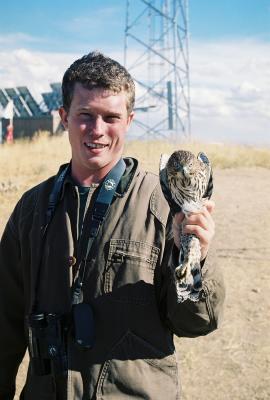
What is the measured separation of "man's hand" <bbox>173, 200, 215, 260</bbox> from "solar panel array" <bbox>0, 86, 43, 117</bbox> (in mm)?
32838

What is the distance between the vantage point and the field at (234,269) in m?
5.04

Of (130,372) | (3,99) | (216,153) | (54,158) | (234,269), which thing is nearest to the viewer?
(130,372)

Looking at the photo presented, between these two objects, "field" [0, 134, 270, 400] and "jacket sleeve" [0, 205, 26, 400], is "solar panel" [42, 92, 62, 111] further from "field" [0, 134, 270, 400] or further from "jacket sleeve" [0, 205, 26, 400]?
"jacket sleeve" [0, 205, 26, 400]

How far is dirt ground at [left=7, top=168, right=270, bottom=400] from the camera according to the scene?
493cm

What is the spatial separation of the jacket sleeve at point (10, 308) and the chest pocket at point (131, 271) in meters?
0.70

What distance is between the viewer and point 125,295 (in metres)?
2.32

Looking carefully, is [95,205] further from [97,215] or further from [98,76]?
[98,76]

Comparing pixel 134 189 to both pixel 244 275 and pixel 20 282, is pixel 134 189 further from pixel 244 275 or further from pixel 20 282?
pixel 244 275

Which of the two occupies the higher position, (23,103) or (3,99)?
(3,99)

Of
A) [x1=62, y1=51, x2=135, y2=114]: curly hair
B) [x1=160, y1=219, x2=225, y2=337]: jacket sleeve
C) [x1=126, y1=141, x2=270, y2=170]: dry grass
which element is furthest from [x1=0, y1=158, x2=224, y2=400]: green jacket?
[x1=126, y1=141, x2=270, y2=170]: dry grass

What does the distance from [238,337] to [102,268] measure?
154 inches

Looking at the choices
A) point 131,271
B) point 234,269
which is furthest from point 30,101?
point 131,271

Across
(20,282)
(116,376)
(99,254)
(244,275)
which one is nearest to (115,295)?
(99,254)

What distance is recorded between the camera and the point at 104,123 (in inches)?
99.9
